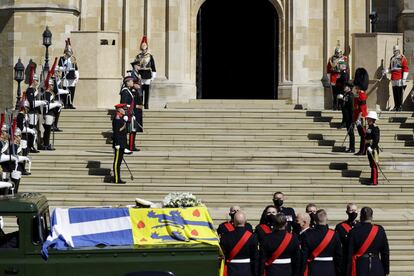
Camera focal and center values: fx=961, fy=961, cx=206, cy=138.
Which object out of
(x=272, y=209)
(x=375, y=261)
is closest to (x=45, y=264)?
(x=272, y=209)

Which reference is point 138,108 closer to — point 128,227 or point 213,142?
point 213,142

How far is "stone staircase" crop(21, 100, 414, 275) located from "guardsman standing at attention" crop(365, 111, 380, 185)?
1.08ft

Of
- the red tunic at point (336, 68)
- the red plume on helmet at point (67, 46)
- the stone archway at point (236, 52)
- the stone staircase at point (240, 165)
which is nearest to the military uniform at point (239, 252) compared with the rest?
the stone staircase at point (240, 165)

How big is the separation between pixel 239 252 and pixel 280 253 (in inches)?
21.1

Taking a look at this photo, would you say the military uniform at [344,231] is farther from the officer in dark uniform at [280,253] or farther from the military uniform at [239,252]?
the military uniform at [239,252]

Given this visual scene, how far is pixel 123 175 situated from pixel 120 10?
11175 mm

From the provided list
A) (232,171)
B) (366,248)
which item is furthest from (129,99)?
(366,248)

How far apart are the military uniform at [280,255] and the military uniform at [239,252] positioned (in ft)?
0.50

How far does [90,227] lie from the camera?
40.1 feet

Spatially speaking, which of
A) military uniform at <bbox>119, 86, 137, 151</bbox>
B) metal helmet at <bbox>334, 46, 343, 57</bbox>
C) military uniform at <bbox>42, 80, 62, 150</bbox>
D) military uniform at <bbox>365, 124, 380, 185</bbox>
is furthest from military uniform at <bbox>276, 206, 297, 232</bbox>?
metal helmet at <bbox>334, 46, 343, 57</bbox>

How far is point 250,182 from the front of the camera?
2212 centimetres

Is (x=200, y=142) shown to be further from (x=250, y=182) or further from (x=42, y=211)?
(x=42, y=211)

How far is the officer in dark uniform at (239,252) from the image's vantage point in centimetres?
1229

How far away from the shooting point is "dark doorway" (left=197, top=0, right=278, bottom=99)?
3638 centimetres
